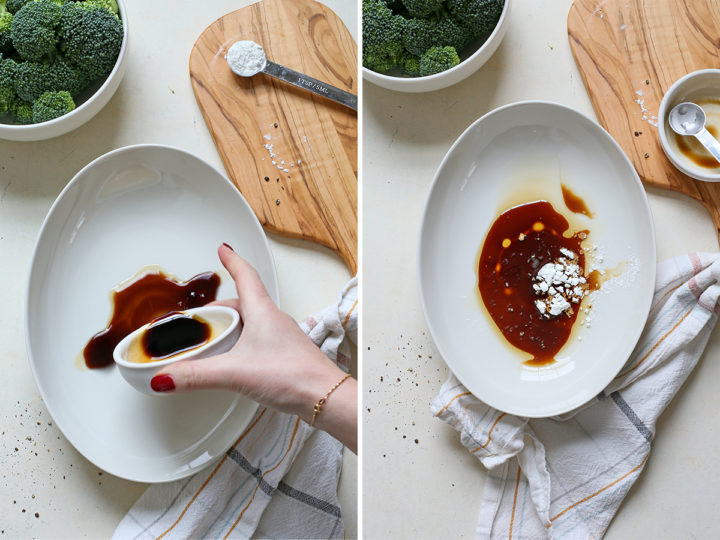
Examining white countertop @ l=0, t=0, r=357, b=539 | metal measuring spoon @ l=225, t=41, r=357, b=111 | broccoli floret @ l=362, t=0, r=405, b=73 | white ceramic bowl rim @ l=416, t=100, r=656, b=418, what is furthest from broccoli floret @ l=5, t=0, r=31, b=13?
white ceramic bowl rim @ l=416, t=100, r=656, b=418

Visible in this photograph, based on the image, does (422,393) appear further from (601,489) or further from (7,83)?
(7,83)

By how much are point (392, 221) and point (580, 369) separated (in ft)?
0.87

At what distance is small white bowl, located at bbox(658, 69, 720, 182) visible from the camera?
2.29 feet

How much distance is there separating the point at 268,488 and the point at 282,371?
188mm

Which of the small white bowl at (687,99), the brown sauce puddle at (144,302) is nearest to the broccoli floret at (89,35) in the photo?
the brown sauce puddle at (144,302)

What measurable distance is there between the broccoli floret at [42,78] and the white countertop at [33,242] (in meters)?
0.06

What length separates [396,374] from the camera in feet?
2.32

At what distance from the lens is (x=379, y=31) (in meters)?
0.69

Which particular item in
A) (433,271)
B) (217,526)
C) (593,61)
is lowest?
(217,526)

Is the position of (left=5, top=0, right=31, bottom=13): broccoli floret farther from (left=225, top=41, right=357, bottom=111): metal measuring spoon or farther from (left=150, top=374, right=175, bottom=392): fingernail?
(left=150, top=374, right=175, bottom=392): fingernail

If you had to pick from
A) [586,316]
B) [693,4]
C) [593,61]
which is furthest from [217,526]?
[693,4]

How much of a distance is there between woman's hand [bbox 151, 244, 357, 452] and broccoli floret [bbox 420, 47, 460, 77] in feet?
1.05

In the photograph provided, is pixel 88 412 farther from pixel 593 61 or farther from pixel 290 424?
pixel 593 61

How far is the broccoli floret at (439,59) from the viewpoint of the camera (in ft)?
2.30
